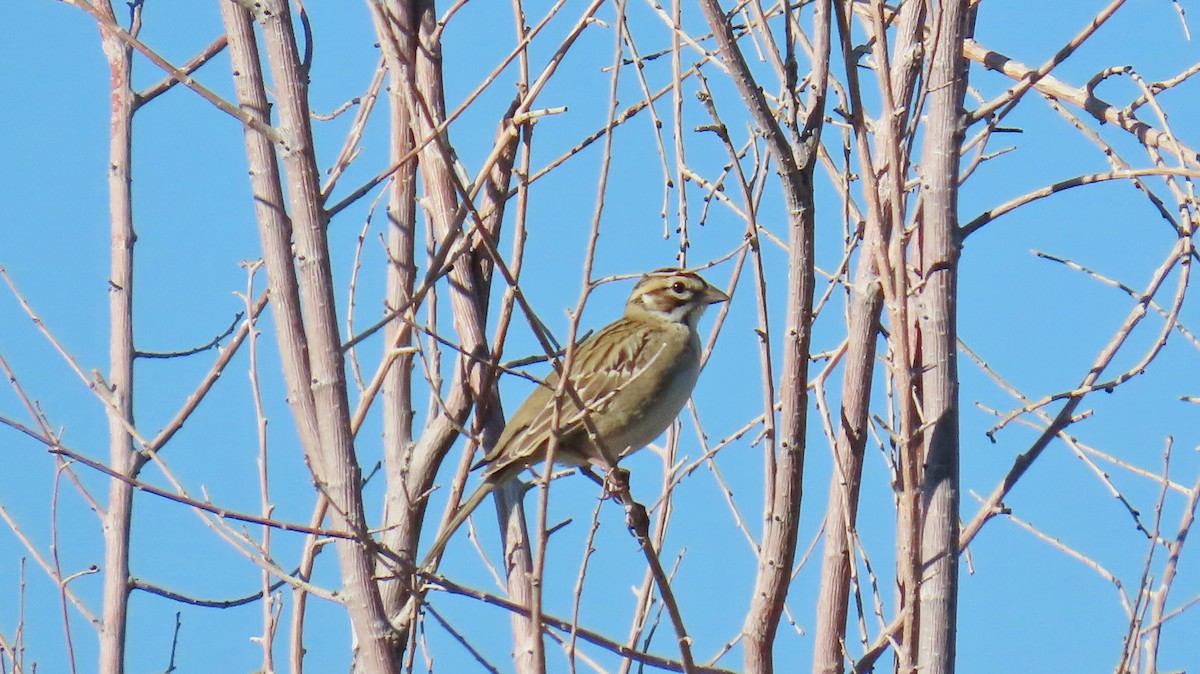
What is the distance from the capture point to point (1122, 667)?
3.63 meters

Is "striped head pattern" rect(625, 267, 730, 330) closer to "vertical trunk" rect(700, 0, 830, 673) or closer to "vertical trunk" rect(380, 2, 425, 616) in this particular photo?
"vertical trunk" rect(380, 2, 425, 616)

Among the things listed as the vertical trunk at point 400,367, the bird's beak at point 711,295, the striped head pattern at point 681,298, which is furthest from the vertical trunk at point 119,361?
the bird's beak at point 711,295

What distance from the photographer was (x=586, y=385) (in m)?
5.37

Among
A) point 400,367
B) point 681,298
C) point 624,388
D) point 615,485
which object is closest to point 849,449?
point 615,485

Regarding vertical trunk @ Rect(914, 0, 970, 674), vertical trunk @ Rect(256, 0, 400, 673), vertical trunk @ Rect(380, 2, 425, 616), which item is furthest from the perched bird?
vertical trunk @ Rect(256, 0, 400, 673)

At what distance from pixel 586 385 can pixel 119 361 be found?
1766 millimetres

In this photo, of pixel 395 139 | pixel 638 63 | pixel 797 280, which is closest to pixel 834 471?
pixel 797 280

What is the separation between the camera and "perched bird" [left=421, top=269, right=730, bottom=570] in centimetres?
436

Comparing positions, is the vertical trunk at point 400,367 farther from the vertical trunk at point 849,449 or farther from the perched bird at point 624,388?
the vertical trunk at point 849,449

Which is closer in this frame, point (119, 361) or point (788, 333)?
point (788, 333)

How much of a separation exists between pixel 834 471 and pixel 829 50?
1.28 meters

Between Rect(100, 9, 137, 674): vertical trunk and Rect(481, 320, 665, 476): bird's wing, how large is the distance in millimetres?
1285

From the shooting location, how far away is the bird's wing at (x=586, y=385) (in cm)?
435

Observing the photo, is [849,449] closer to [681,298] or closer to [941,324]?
[941,324]
